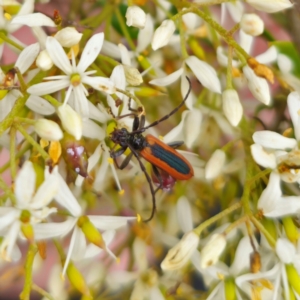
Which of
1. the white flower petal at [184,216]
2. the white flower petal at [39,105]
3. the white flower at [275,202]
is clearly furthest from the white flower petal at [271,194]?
the white flower petal at [39,105]

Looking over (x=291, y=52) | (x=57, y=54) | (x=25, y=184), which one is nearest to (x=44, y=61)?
(x=57, y=54)

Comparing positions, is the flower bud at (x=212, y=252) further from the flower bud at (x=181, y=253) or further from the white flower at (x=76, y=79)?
the white flower at (x=76, y=79)

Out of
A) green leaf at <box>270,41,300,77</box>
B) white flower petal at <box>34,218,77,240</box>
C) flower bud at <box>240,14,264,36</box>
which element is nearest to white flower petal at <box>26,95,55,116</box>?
white flower petal at <box>34,218,77,240</box>

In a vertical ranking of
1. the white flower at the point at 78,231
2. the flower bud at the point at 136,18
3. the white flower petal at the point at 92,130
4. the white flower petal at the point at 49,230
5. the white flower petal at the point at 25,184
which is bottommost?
the white flower at the point at 78,231

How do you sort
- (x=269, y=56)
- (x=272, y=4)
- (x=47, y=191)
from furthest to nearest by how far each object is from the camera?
(x=269, y=56), (x=272, y=4), (x=47, y=191)

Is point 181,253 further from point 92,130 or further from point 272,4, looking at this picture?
point 272,4

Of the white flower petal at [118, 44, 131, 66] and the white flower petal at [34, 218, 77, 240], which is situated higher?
the white flower petal at [118, 44, 131, 66]

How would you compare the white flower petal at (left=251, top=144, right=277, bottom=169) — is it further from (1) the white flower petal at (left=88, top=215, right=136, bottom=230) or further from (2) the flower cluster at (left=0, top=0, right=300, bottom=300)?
(1) the white flower petal at (left=88, top=215, right=136, bottom=230)
